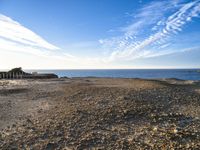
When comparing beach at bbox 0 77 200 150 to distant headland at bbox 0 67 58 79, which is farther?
distant headland at bbox 0 67 58 79

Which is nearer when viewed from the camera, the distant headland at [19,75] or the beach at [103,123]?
the beach at [103,123]

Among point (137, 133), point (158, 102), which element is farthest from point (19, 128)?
point (158, 102)

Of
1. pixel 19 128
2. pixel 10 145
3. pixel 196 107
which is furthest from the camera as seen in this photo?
pixel 196 107

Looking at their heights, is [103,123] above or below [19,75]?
below

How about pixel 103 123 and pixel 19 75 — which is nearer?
pixel 103 123

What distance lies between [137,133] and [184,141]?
2.19 metres

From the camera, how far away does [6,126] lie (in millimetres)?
13836

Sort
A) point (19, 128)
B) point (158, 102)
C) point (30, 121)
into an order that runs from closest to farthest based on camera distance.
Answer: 1. point (19, 128)
2. point (30, 121)
3. point (158, 102)

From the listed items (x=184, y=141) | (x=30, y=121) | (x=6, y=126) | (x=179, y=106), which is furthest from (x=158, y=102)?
(x=6, y=126)

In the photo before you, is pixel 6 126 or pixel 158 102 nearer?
pixel 6 126

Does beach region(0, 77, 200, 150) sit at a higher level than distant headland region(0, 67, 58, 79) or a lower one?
lower

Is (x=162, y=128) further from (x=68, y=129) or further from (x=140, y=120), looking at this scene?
(x=68, y=129)

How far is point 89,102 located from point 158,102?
5172 mm

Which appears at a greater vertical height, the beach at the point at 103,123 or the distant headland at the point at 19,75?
the distant headland at the point at 19,75
